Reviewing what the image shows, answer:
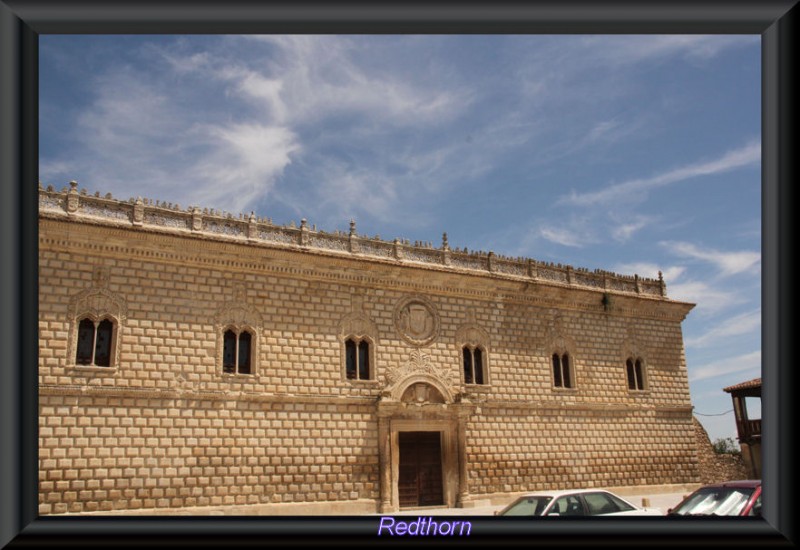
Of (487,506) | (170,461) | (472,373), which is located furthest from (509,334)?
(170,461)

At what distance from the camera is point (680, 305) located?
24016mm

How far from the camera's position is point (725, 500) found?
871 cm

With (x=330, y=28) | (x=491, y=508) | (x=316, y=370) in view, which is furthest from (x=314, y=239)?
(x=330, y=28)

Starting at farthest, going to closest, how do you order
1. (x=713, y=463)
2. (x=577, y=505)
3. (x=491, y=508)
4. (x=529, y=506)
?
(x=713, y=463) < (x=491, y=508) < (x=529, y=506) < (x=577, y=505)

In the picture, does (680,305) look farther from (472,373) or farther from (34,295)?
(34,295)

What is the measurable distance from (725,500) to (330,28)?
25.1 feet

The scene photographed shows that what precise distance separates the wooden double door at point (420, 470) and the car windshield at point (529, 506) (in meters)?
7.93

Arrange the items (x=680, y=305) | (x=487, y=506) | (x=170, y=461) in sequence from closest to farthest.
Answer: (x=170, y=461) → (x=487, y=506) → (x=680, y=305)

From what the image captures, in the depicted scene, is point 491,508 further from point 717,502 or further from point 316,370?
point 717,502

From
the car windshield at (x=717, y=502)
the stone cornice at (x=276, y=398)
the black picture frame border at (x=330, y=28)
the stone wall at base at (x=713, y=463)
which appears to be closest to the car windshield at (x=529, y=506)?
the car windshield at (x=717, y=502)

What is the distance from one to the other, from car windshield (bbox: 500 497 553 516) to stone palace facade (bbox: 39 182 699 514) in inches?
300

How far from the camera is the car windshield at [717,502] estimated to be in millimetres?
8385

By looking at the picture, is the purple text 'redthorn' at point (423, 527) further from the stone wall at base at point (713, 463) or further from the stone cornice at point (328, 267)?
the stone wall at base at point (713, 463)

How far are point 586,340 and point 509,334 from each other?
3.01m
